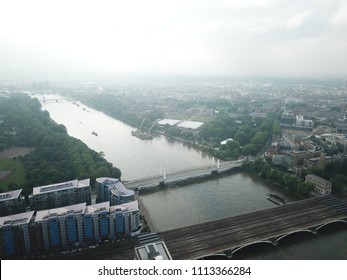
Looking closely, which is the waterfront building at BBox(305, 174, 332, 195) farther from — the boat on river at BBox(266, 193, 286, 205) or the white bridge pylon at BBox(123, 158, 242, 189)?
the white bridge pylon at BBox(123, 158, 242, 189)

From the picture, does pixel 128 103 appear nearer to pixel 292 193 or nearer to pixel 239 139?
pixel 239 139

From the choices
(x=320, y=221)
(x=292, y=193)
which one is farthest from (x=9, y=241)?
(x=292, y=193)

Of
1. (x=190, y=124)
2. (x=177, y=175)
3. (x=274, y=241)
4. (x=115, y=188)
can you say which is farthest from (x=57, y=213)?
(x=190, y=124)

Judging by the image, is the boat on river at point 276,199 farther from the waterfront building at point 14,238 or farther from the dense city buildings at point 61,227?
the waterfront building at point 14,238

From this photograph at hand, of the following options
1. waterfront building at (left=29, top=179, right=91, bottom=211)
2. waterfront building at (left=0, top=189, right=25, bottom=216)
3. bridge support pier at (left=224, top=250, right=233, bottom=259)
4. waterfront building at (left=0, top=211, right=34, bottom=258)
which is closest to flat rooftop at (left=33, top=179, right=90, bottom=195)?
waterfront building at (left=29, top=179, right=91, bottom=211)

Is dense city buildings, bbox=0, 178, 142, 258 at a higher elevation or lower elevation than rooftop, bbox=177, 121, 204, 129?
higher

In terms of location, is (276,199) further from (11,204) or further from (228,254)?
(11,204)

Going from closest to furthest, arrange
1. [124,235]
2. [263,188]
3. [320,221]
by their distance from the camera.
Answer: [124,235] → [320,221] → [263,188]
